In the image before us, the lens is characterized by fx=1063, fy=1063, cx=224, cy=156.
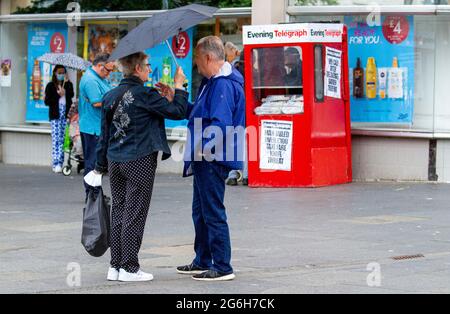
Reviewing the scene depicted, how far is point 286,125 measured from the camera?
1489 centimetres

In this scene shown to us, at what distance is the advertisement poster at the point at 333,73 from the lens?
1518 centimetres

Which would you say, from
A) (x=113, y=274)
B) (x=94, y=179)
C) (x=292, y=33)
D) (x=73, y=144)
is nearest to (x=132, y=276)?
(x=113, y=274)

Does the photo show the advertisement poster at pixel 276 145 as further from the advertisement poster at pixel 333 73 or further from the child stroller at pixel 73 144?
the child stroller at pixel 73 144

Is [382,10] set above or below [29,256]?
above

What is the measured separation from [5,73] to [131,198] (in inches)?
541

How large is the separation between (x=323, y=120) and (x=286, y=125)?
566 millimetres

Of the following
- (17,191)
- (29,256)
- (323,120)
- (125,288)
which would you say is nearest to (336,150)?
(323,120)

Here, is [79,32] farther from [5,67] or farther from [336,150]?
[336,150]

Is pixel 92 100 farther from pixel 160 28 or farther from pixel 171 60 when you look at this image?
pixel 171 60

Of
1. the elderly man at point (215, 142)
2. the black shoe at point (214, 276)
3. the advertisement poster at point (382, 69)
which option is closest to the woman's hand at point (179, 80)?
the elderly man at point (215, 142)

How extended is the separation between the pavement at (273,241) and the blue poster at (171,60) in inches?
114

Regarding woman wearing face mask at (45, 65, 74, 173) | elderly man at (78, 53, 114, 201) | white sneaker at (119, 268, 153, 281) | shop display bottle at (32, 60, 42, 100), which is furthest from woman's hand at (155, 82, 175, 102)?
shop display bottle at (32, 60, 42, 100)

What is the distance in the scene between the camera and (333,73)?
1533 centimetres

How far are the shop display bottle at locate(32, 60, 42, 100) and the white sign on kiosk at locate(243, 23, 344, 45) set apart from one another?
6.46 metres
